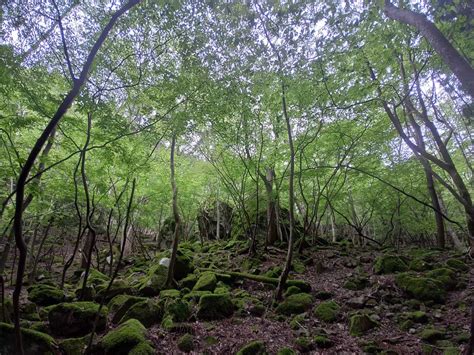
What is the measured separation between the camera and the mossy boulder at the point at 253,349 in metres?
5.07

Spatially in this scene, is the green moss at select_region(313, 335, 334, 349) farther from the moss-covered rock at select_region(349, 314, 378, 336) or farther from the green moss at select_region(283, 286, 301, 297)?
the green moss at select_region(283, 286, 301, 297)

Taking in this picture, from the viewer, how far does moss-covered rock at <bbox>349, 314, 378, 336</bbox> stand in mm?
→ 5720

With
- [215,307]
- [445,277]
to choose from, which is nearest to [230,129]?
[215,307]

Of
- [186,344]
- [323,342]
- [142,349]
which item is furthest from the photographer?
[186,344]

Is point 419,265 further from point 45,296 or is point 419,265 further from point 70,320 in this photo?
point 45,296

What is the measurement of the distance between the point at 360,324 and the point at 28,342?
21.7 ft

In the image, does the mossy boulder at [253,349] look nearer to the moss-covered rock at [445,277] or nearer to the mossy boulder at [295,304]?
the mossy boulder at [295,304]

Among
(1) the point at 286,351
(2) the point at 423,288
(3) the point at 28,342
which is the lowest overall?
(1) the point at 286,351

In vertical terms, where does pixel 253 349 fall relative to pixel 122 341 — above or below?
below

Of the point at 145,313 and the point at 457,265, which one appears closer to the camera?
the point at 145,313

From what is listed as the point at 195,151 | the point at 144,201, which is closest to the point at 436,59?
the point at 195,151

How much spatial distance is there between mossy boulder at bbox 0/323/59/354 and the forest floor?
1.34 m

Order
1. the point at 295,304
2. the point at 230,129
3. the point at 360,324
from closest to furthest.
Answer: the point at 360,324 → the point at 295,304 → the point at 230,129

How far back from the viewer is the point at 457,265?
8.65 metres
